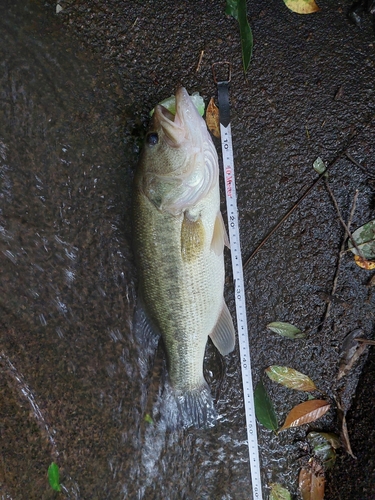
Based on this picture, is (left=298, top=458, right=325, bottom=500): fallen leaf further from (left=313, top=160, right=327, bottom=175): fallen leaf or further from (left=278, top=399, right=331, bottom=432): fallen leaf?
(left=313, top=160, right=327, bottom=175): fallen leaf

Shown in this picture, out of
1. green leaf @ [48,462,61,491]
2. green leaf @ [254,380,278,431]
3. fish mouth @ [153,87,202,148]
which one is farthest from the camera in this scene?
green leaf @ [254,380,278,431]

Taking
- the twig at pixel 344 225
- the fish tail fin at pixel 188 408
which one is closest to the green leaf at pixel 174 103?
the twig at pixel 344 225

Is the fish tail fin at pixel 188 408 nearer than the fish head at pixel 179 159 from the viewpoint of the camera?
No

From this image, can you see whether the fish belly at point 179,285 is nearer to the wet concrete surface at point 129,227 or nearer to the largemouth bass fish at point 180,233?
the largemouth bass fish at point 180,233

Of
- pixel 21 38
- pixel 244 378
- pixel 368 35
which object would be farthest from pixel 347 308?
pixel 21 38

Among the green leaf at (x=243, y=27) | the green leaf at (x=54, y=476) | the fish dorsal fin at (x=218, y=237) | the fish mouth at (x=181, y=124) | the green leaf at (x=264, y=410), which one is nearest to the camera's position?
the fish mouth at (x=181, y=124)

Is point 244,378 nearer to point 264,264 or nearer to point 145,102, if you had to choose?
point 264,264

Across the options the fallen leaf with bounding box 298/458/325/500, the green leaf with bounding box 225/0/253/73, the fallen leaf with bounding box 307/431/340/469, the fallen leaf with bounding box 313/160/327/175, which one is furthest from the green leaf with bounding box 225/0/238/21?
the fallen leaf with bounding box 298/458/325/500
